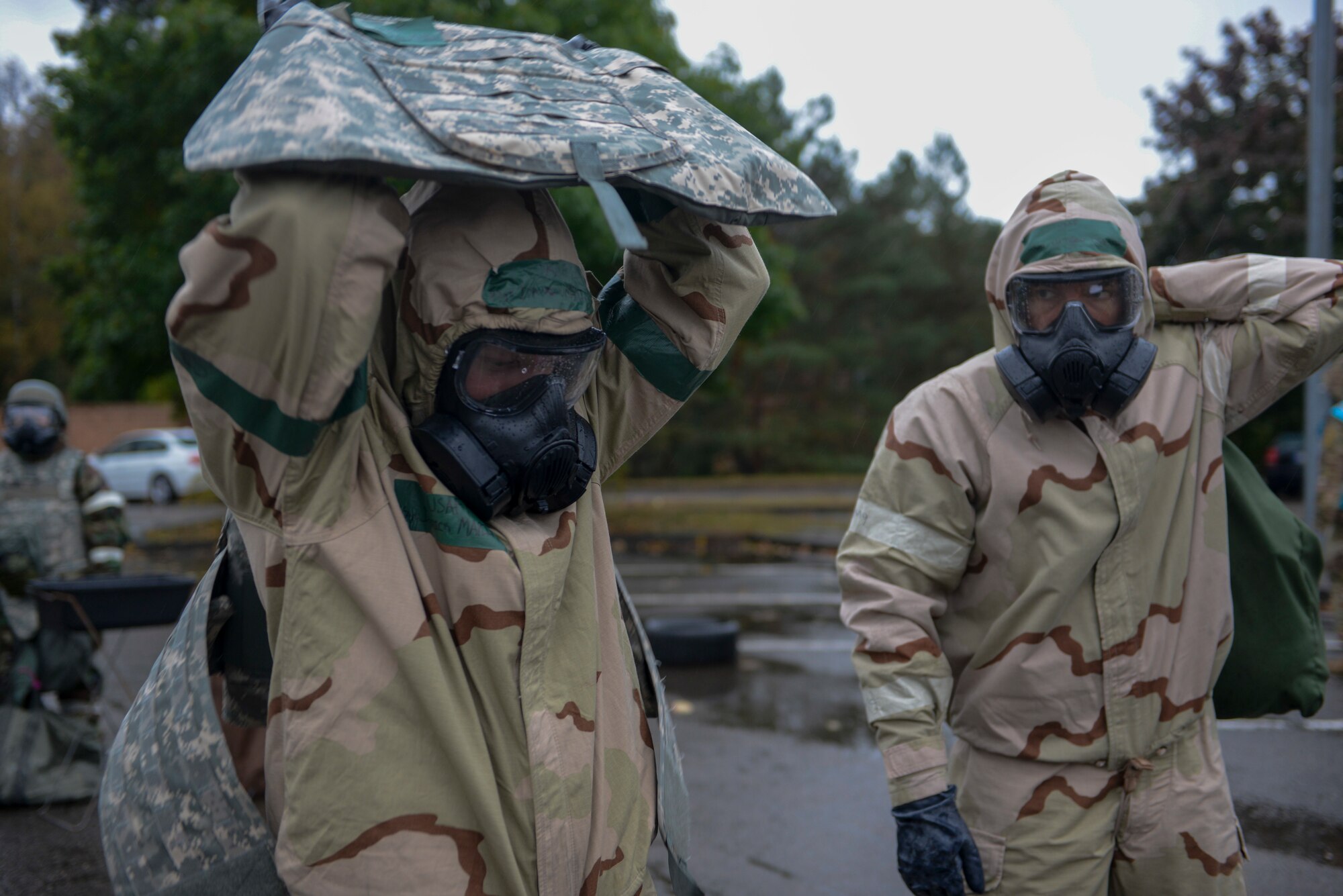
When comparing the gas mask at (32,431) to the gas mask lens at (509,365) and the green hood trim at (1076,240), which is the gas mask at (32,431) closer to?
the gas mask lens at (509,365)

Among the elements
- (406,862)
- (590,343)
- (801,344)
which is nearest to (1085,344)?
(590,343)

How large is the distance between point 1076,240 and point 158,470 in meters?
21.6

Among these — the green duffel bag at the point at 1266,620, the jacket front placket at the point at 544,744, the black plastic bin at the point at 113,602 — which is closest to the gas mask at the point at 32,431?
the black plastic bin at the point at 113,602

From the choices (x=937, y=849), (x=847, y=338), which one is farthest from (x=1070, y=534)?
(x=847, y=338)

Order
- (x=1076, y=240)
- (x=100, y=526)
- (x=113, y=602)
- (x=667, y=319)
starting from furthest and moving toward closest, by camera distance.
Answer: (x=100, y=526), (x=113, y=602), (x=1076, y=240), (x=667, y=319)

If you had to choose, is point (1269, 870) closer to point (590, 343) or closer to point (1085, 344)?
point (1085, 344)

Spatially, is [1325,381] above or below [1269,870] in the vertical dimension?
above

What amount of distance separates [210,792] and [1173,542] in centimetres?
210

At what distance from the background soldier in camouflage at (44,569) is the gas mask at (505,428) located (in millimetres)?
4305

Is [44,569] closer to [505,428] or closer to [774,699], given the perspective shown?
[774,699]

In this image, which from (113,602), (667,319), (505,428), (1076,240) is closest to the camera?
(505,428)

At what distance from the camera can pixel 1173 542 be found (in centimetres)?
248

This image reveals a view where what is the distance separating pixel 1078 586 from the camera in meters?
2.44

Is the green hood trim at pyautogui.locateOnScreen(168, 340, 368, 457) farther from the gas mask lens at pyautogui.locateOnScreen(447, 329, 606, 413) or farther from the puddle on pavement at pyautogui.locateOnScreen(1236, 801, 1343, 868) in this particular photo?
the puddle on pavement at pyautogui.locateOnScreen(1236, 801, 1343, 868)
